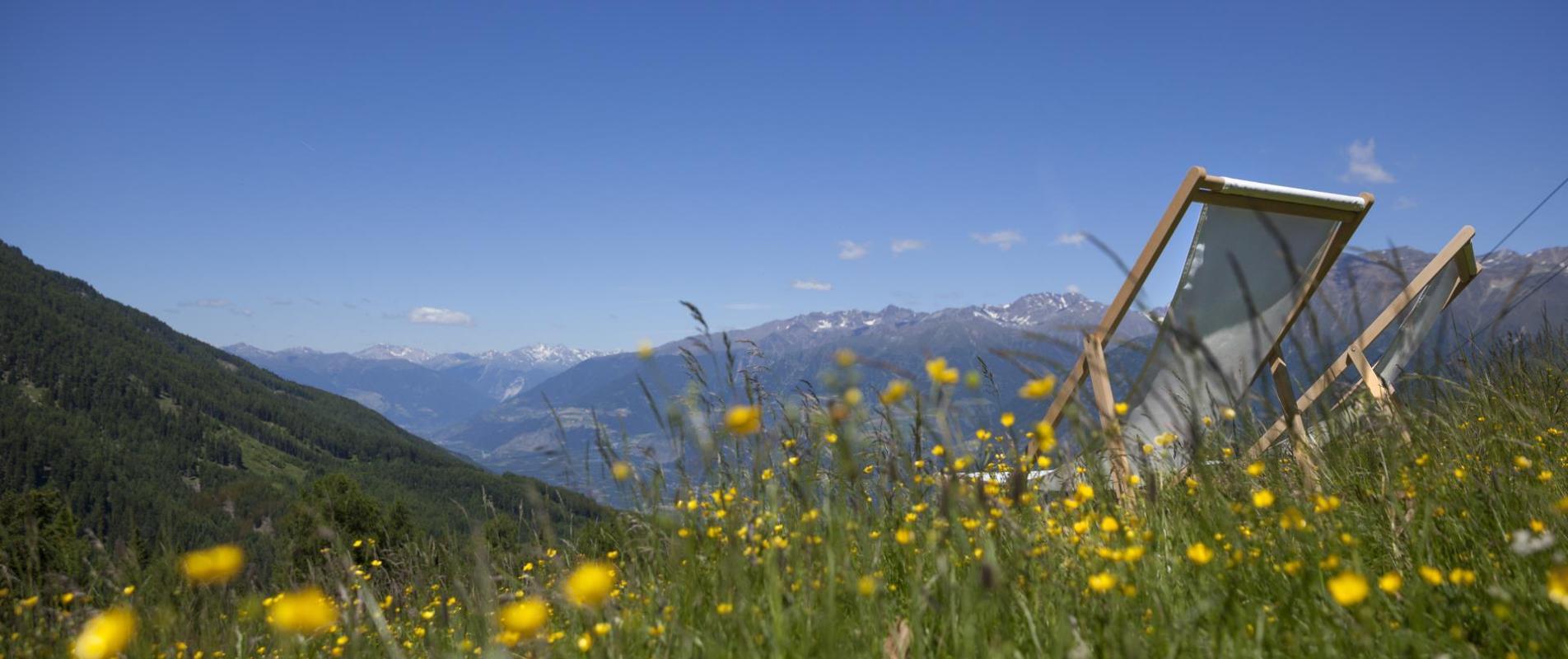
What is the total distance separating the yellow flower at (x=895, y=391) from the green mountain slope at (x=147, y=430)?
87338 millimetres

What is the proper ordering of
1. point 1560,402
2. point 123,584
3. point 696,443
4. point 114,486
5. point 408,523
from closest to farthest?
1. point 696,443
2. point 123,584
3. point 1560,402
4. point 408,523
5. point 114,486

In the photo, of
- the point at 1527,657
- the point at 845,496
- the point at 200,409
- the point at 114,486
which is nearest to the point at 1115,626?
the point at 1527,657

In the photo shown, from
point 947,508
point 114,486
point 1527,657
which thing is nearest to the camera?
point 1527,657

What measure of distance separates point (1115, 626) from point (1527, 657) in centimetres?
50

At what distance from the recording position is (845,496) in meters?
1.75

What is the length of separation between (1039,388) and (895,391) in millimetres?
235

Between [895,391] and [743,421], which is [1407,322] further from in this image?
[743,421]

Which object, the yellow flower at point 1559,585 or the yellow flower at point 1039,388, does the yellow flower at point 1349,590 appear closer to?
the yellow flower at point 1559,585

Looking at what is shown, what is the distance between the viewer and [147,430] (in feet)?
379

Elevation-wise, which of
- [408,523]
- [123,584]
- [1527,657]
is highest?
[1527,657]

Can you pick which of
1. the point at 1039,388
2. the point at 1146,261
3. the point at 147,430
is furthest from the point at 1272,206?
the point at 147,430

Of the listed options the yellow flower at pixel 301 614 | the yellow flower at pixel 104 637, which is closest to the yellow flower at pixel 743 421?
the yellow flower at pixel 301 614

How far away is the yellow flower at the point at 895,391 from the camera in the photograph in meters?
1.41

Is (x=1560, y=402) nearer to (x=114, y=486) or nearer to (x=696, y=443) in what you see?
(x=696, y=443)
